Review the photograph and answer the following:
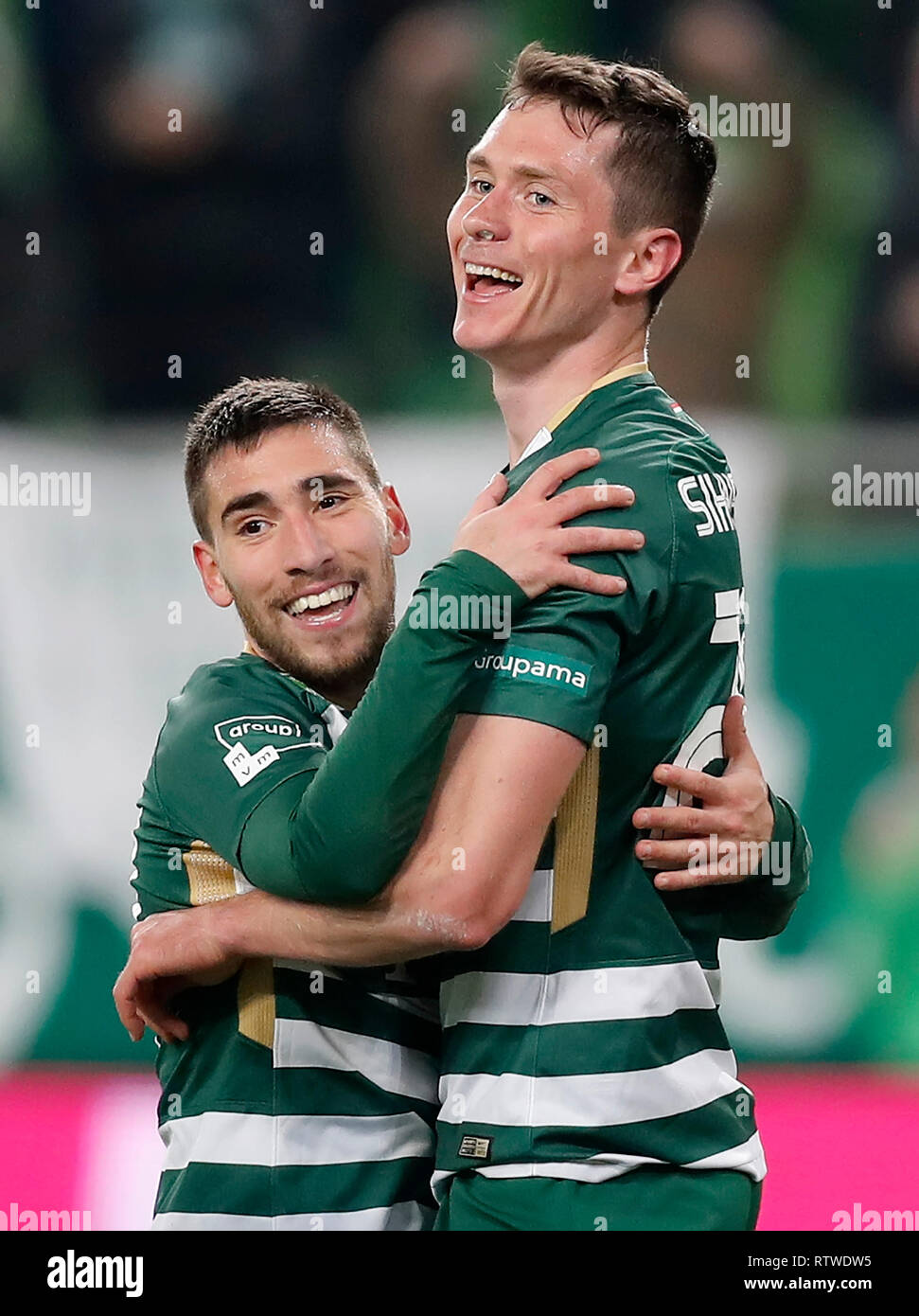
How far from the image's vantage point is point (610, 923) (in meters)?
2.05

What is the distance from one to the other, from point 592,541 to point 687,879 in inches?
18.8

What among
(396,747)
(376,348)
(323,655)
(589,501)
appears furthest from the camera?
(376,348)

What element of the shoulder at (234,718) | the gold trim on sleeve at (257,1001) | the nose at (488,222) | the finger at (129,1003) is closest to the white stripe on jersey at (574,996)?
the gold trim on sleeve at (257,1001)

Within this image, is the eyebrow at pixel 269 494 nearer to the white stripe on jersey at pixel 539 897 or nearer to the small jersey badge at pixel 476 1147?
the white stripe on jersey at pixel 539 897

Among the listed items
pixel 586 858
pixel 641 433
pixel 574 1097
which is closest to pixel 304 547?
pixel 641 433

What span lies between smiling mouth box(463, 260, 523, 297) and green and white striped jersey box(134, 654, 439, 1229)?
65cm

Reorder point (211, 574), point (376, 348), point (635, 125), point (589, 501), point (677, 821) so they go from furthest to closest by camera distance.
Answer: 1. point (376, 348)
2. point (211, 574)
3. point (635, 125)
4. point (677, 821)
5. point (589, 501)

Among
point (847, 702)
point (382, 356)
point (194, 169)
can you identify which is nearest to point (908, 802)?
point (847, 702)

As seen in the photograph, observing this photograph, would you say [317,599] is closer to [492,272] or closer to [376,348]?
[492,272]

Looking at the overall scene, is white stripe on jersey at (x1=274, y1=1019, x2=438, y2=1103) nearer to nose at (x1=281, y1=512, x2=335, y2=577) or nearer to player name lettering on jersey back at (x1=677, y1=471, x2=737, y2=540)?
nose at (x1=281, y1=512, x2=335, y2=577)

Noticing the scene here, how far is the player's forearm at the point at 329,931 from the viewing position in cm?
198

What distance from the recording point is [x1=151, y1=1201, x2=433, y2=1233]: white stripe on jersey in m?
2.21
